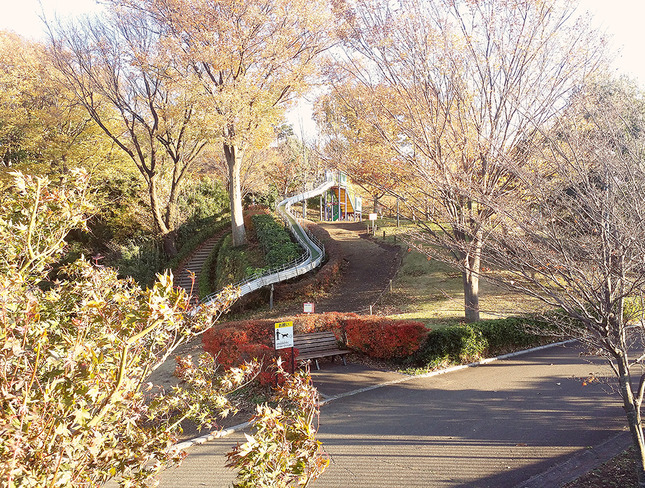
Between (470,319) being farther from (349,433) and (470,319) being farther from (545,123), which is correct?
(349,433)

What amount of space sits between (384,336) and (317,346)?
1.70 m

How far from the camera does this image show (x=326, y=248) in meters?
23.1

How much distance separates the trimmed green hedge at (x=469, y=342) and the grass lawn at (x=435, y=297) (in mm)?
1031

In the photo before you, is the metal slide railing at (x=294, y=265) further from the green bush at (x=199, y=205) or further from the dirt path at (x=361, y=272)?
the green bush at (x=199, y=205)

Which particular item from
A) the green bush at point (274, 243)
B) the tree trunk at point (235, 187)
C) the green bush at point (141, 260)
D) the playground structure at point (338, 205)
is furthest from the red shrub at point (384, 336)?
the playground structure at point (338, 205)

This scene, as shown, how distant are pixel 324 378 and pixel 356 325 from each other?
181 centimetres

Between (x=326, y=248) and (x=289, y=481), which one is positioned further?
(x=326, y=248)

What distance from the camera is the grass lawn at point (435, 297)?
13906mm

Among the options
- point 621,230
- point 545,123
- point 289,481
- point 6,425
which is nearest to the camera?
point 6,425

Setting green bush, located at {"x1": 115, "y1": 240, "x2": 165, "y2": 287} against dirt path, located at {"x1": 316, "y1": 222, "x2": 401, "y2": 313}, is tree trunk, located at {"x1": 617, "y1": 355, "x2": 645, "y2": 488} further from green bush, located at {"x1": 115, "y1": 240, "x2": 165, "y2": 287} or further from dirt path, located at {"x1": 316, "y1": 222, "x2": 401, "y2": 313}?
green bush, located at {"x1": 115, "y1": 240, "x2": 165, "y2": 287}

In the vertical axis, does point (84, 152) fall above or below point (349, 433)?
above

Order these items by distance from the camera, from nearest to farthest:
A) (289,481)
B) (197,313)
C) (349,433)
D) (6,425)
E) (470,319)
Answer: (6,425) → (289,481) → (197,313) → (349,433) → (470,319)

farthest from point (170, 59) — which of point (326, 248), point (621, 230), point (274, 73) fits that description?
point (621, 230)

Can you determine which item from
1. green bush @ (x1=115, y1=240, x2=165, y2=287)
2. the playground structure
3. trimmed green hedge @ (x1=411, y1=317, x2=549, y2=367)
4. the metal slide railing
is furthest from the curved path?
green bush @ (x1=115, y1=240, x2=165, y2=287)
